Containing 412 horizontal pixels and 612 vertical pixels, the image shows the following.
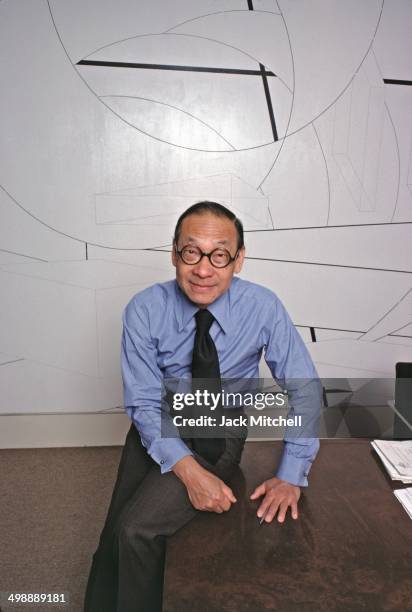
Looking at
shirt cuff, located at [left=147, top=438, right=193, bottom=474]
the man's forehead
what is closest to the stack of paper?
shirt cuff, located at [left=147, top=438, right=193, bottom=474]

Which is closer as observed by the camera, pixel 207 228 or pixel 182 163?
pixel 207 228

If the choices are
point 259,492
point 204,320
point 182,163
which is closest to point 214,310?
point 204,320

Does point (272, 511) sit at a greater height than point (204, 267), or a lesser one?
lesser

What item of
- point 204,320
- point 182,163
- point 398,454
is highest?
point 182,163

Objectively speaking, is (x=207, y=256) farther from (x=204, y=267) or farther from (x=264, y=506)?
(x=264, y=506)

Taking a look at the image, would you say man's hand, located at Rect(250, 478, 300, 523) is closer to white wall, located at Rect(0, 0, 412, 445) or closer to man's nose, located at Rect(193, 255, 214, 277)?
man's nose, located at Rect(193, 255, 214, 277)

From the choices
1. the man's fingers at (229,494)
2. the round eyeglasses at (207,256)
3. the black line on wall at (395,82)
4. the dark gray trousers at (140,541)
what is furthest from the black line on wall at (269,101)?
the man's fingers at (229,494)

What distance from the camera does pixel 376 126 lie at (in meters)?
2.65

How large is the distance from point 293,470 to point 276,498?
0.11 meters

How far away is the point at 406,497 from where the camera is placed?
1304mm

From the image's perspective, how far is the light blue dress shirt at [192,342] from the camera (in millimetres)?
1600

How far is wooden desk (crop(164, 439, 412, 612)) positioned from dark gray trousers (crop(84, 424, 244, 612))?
73 mm

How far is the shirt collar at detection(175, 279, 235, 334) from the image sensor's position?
164 cm

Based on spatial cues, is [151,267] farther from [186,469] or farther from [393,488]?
[393,488]
